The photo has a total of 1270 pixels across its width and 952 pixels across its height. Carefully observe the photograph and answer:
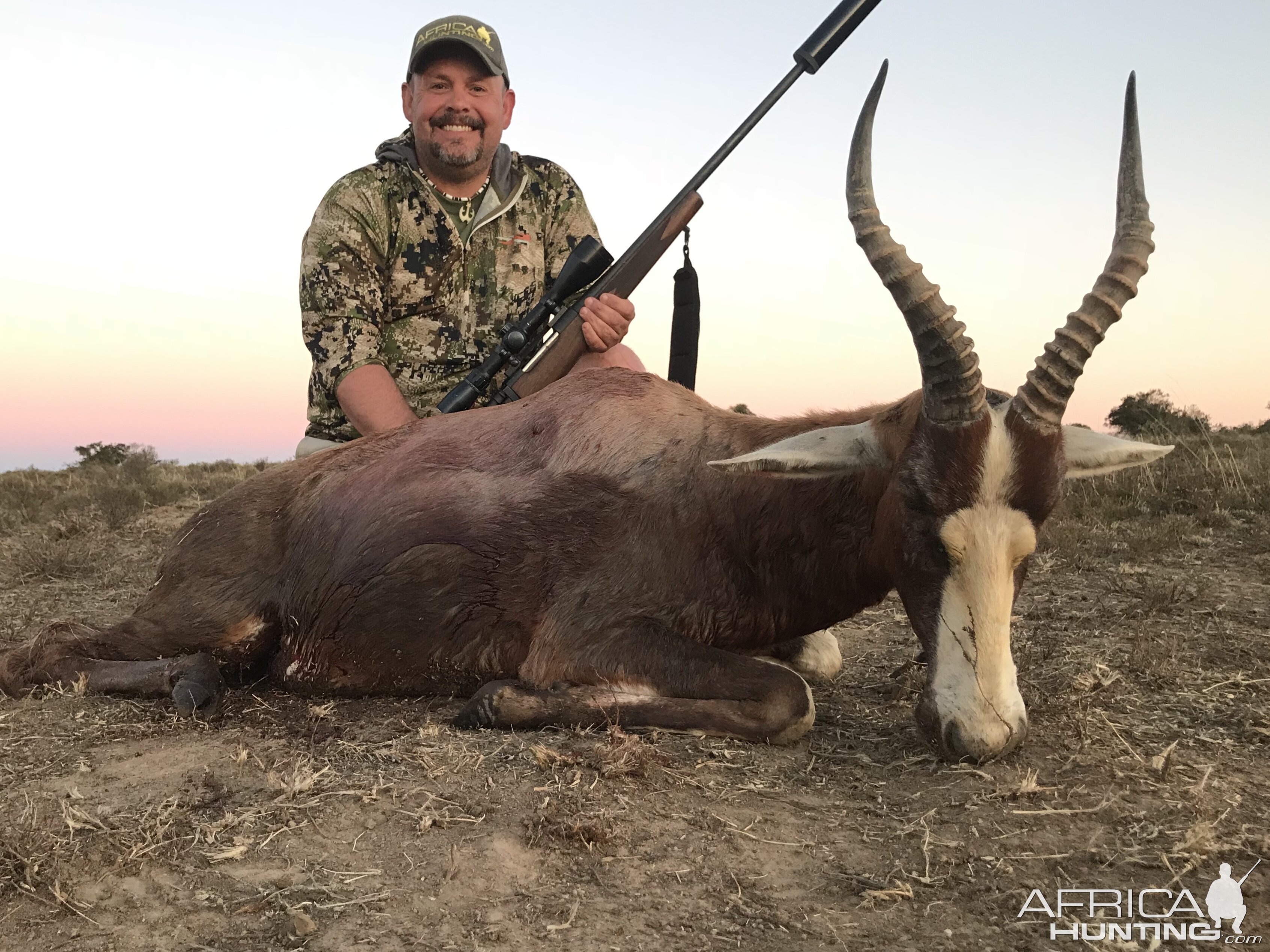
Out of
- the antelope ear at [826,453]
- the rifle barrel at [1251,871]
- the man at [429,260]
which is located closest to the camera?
the rifle barrel at [1251,871]

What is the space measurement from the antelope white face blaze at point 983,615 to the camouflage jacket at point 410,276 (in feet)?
12.6

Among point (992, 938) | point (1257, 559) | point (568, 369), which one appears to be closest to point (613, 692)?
point (992, 938)

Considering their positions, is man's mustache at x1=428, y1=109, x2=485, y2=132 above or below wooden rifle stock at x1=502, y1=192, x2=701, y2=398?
above

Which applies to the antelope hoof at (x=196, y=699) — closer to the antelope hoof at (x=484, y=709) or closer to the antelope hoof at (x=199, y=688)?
the antelope hoof at (x=199, y=688)

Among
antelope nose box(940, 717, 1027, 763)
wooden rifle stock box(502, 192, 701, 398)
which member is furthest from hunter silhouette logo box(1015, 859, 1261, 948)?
wooden rifle stock box(502, 192, 701, 398)

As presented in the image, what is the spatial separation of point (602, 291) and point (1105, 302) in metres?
3.23

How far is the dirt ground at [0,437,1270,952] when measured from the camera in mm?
2549

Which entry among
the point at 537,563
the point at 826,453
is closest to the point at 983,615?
the point at 826,453

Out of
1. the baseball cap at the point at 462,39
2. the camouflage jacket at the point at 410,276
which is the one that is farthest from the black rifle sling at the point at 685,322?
the baseball cap at the point at 462,39

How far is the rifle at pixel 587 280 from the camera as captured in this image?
601 centimetres

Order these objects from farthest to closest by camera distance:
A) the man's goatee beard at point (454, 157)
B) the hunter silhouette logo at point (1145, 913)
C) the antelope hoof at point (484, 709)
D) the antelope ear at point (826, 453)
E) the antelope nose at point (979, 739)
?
the man's goatee beard at point (454, 157), the antelope hoof at point (484, 709), the antelope ear at point (826, 453), the antelope nose at point (979, 739), the hunter silhouette logo at point (1145, 913)

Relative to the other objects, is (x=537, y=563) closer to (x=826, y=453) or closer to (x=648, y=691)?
(x=648, y=691)

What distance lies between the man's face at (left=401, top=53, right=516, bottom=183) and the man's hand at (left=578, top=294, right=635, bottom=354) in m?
1.36

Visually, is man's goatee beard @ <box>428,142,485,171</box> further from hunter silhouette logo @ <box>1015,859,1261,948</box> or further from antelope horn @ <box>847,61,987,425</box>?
hunter silhouette logo @ <box>1015,859,1261,948</box>
